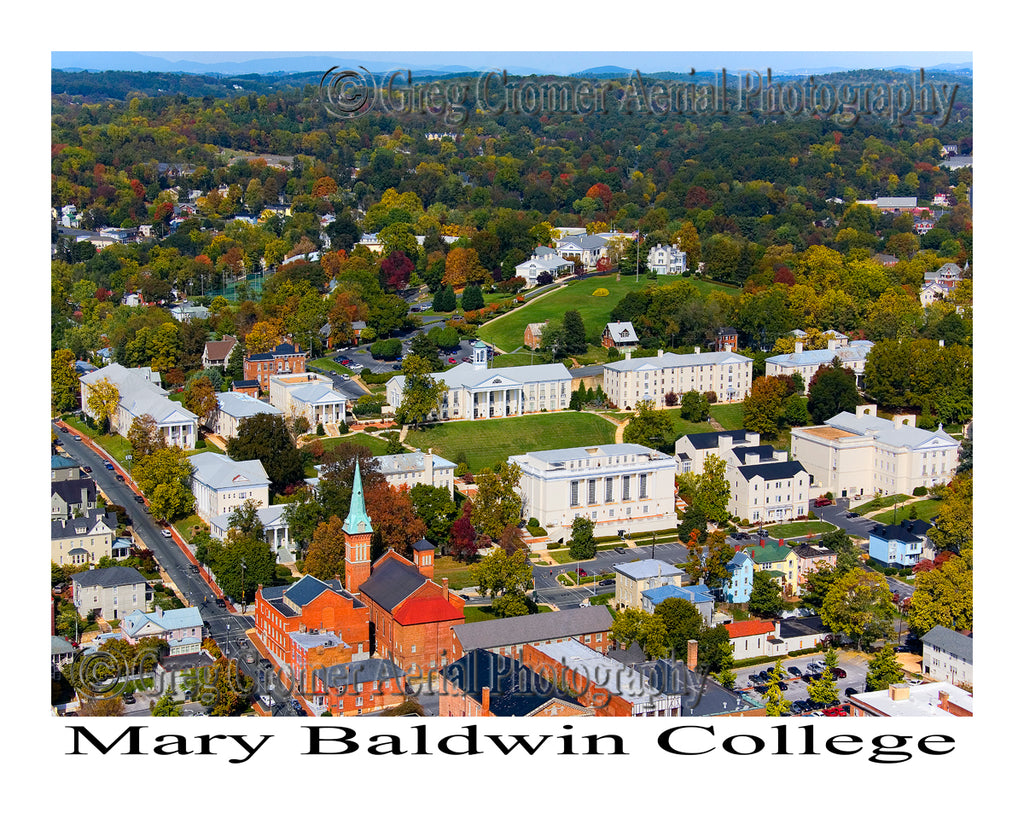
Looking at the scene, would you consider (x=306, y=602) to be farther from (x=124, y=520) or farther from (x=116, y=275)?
(x=116, y=275)

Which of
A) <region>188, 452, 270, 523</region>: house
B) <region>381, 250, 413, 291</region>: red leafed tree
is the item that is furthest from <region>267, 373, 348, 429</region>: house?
<region>381, 250, 413, 291</region>: red leafed tree

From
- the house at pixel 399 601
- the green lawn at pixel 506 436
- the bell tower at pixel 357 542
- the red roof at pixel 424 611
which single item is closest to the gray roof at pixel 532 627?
the red roof at pixel 424 611

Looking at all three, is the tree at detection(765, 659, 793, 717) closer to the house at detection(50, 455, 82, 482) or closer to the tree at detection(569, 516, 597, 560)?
the tree at detection(569, 516, 597, 560)

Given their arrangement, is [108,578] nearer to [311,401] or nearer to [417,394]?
[311,401]

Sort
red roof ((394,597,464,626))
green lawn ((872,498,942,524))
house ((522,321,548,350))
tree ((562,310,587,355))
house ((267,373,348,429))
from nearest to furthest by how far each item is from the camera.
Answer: red roof ((394,597,464,626)) → green lawn ((872,498,942,524)) → house ((267,373,348,429)) → tree ((562,310,587,355)) → house ((522,321,548,350))

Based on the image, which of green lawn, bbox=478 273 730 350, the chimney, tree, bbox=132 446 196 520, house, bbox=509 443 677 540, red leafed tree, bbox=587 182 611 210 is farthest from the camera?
red leafed tree, bbox=587 182 611 210

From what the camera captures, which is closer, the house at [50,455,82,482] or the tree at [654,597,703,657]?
the tree at [654,597,703,657]

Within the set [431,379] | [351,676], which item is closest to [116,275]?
[431,379]
